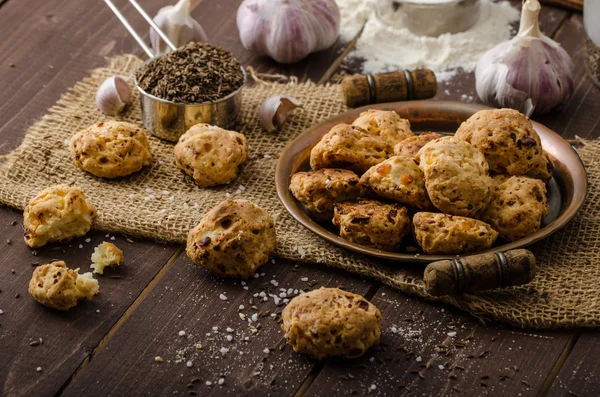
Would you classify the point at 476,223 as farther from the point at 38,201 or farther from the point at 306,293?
the point at 38,201

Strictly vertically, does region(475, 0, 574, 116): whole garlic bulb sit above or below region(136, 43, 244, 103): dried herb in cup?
below

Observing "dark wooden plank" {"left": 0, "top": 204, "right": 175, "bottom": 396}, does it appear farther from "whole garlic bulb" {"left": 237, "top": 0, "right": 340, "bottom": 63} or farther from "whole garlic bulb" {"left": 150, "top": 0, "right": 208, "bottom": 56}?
"whole garlic bulb" {"left": 237, "top": 0, "right": 340, "bottom": 63}

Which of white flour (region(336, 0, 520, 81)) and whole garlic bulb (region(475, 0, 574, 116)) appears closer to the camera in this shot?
whole garlic bulb (region(475, 0, 574, 116))

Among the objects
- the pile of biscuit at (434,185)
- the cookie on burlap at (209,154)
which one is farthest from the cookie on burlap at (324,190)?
the cookie on burlap at (209,154)

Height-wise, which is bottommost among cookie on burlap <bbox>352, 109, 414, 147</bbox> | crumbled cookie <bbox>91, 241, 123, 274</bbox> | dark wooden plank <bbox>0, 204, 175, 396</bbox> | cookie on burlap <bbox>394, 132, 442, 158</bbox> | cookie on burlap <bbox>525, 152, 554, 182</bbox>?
dark wooden plank <bbox>0, 204, 175, 396</bbox>

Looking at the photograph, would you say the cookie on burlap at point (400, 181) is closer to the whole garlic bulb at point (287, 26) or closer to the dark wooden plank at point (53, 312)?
the dark wooden plank at point (53, 312)

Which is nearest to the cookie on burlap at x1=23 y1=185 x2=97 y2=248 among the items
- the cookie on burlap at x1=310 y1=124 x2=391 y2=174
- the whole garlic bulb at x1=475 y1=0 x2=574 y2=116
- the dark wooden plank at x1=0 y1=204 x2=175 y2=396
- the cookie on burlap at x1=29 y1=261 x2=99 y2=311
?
the dark wooden plank at x1=0 y1=204 x2=175 y2=396
